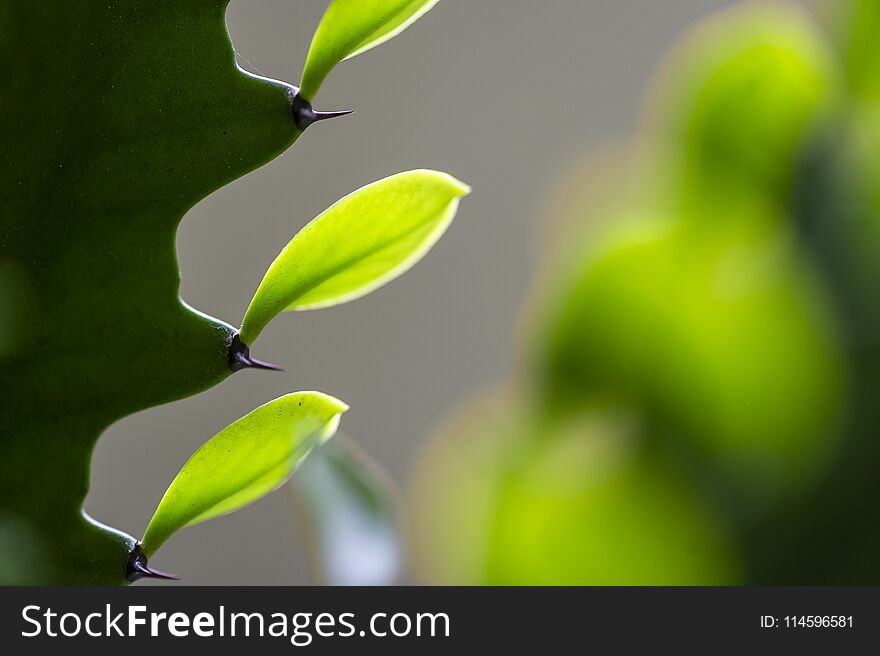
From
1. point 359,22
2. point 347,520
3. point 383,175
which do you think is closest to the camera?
point 359,22

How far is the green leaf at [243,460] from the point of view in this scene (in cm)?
22

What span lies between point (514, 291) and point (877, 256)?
1649 millimetres

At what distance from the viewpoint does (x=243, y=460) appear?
8.9 inches

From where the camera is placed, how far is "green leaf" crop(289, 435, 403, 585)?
0.39 metres

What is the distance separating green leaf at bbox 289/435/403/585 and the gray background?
1226mm

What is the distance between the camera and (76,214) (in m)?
0.21

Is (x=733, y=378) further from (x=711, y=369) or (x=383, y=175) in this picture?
(x=383, y=175)

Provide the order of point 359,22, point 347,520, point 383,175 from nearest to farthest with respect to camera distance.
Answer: point 359,22
point 347,520
point 383,175

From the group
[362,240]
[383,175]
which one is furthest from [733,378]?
[383,175]

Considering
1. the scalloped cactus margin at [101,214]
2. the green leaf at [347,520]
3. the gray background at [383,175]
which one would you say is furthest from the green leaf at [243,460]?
the gray background at [383,175]

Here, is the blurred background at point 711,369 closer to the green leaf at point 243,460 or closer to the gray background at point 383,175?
the green leaf at point 243,460

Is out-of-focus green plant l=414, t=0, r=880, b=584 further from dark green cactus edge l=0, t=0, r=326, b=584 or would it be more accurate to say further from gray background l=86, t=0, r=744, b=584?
gray background l=86, t=0, r=744, b=584

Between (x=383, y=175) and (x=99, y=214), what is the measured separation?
58.8 inches

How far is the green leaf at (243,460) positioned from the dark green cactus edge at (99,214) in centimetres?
2
